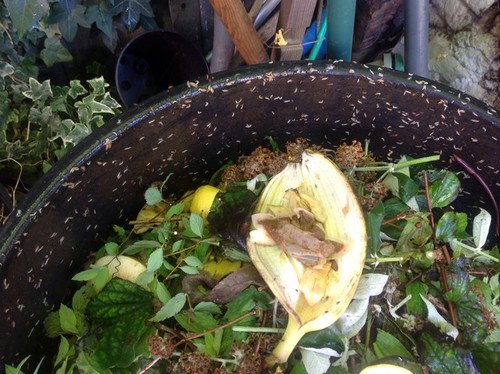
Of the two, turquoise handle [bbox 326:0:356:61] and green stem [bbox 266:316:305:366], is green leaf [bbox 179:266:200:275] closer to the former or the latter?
green stem [bbox 266:316:305:366]

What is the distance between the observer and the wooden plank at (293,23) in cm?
86

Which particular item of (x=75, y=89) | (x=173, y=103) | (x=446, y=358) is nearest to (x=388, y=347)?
(x=446, y=358)

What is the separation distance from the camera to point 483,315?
2.24 ft

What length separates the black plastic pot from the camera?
2.11ft

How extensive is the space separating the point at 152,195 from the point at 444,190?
0.38 meters

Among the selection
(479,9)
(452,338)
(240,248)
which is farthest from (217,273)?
(479,9)

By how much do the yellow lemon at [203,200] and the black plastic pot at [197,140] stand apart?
4 cm

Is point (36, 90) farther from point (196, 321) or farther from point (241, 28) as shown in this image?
point (196, 321)

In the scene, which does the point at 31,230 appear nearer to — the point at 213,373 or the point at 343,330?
the point at 213,373

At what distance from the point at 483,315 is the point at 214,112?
406 millimetres

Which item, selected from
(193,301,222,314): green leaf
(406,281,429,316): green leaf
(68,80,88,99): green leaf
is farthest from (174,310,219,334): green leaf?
(68,80,88,99): green leaf

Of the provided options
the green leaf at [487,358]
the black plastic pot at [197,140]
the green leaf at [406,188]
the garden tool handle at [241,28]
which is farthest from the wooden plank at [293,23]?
the green leaf at [487,358]

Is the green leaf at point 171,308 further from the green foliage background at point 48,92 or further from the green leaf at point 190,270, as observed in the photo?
the green foliage background at point 48,92

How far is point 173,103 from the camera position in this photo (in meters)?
0.66
